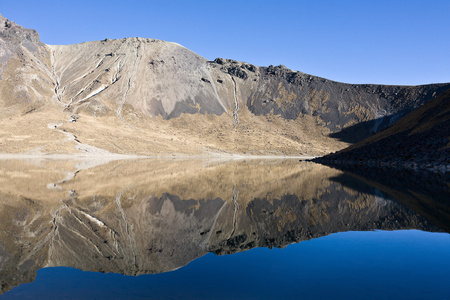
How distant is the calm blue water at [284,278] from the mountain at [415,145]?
114 ft

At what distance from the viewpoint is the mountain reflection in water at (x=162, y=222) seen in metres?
9.48

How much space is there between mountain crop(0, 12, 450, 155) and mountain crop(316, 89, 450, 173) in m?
47.0

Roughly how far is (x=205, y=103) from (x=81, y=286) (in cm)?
12817

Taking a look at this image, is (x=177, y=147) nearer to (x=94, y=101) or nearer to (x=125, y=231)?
(x=94, y=101)

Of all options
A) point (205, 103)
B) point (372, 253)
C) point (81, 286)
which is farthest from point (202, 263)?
point (205, 103)

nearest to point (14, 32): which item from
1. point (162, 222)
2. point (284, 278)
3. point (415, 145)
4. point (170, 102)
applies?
point (170, 102)

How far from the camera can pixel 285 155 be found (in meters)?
105

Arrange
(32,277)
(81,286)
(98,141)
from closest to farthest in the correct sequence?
(81,286)
(32,277)
(98,141)

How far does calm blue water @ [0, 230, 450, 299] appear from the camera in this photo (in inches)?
279

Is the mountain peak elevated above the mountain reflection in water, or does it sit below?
above

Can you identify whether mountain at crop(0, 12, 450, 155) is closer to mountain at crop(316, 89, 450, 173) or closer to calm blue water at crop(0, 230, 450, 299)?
mountain at crop(316, 89, 450, 173)

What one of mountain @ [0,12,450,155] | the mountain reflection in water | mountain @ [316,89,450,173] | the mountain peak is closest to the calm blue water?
the mountain reflection in water

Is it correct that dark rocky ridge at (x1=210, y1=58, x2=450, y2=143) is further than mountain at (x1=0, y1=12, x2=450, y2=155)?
Yes

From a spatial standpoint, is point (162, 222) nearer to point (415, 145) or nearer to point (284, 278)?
point (284, 278)
